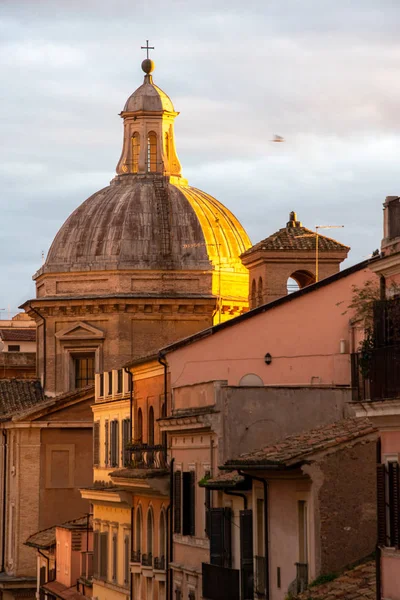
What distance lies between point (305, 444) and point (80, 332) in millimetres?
44008

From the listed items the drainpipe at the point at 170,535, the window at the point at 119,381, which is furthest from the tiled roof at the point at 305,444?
the window at the point at 119,381

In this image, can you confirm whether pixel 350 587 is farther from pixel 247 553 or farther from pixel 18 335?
pixel 18 335

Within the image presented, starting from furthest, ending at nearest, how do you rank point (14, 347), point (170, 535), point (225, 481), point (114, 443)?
point (14, 347)
point (114, 443)
point (170, 535)
point (225, 481)

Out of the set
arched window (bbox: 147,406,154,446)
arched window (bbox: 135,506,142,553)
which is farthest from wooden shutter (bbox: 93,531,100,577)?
arched window (bbox: 147,406,154,446)

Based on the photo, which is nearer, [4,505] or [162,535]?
[162,535]

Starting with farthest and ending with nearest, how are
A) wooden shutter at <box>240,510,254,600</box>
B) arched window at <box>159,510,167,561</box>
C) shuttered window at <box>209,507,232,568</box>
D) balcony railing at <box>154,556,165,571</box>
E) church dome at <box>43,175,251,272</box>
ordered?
church dome at <box>43,175,251,272</box>
arched window at <box>159,510,167,561</box>
balcony railing at <box>154,556,165,571</box>
shuttered window at <box>209,507,232,568</box>
wooden shutter at <box>240,510,254,600</box>

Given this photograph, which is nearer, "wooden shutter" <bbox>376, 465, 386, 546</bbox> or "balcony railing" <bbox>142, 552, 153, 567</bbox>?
"wooden shutter" <bbox>376, 465, 386, 546</bbox>

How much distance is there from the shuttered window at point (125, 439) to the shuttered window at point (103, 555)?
289cm

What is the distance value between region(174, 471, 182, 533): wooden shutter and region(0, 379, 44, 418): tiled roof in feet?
107

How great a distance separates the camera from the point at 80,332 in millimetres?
79625

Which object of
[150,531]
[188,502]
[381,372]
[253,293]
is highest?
[253,293]

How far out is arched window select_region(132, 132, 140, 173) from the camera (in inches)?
3241

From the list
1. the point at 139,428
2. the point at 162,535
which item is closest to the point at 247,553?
the point at 162,535

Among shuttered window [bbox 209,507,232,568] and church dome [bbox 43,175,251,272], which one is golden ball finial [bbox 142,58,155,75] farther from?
shuttered window [bbox 209,507,232,568]
